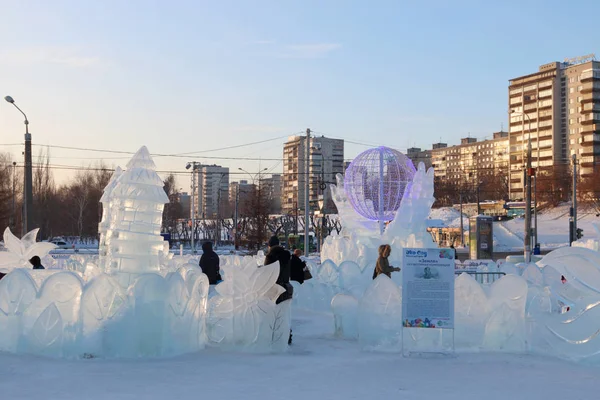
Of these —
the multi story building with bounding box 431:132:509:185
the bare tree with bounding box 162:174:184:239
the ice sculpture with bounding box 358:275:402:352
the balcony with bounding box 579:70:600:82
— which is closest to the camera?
the ice sculpture with bounding box 358:275:402:352

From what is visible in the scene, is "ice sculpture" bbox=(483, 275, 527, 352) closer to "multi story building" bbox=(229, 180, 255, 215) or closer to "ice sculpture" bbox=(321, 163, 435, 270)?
"ice sculpture" bbox=(321, 163, 435, 270)

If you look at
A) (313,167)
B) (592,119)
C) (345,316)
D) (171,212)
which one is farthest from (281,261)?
(313,167)

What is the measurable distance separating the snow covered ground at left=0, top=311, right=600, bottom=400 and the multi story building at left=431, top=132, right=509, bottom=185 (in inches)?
4583

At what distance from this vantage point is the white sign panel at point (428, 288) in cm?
1055

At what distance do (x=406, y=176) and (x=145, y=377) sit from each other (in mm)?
16765

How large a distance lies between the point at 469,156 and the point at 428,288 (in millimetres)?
141651

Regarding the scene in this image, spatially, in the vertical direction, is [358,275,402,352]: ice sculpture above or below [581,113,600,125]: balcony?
below

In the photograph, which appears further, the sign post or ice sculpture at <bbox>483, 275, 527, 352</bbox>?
ice sculpture at <bbox>483, 275, 527, 352</bbox>

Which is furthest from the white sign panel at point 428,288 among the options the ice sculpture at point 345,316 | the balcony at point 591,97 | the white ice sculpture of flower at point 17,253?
the balcony at point 591,97

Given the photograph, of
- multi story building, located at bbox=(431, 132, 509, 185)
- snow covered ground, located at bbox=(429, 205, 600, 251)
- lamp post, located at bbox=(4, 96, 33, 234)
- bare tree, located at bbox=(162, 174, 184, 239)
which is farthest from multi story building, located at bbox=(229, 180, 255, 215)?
multi story building, located at bbox=(431, 132, 509, 185)

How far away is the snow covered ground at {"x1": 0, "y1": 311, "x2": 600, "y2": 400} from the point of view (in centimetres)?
811

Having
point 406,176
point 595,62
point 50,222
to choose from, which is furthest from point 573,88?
point 406,176

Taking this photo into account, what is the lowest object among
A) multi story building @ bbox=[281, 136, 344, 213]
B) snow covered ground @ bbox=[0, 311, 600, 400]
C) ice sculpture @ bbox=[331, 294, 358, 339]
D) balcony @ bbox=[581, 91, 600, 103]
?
snow covered ground @ bbox=[0, 311, 600, 400]

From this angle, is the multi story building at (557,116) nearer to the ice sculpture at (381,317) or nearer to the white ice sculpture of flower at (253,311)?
the ice sculpture at (381,317)
